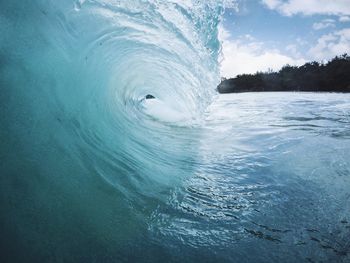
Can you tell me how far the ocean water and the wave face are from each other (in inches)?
0.5

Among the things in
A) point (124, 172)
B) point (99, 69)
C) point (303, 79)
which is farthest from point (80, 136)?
point (303, 79)

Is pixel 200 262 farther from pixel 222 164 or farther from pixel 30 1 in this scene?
pixel 30 1

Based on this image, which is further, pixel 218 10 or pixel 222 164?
pixel 218 10

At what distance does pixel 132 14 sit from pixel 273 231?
169 inches

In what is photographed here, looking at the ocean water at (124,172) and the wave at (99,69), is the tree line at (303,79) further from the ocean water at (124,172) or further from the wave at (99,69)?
the ocean water at (124,172)

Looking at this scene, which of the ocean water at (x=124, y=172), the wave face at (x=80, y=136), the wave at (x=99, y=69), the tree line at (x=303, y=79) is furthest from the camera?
the tree line at (x=303, y=79)

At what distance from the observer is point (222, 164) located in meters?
3.98

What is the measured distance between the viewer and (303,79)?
121 feet

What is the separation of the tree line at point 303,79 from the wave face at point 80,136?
1125 inches

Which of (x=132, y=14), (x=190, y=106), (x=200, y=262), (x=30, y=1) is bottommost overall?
(x=200, y=262)

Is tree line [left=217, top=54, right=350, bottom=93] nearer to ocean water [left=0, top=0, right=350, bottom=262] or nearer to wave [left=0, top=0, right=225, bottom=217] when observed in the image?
wave [left=0, top=0, right=225, bottom=217]

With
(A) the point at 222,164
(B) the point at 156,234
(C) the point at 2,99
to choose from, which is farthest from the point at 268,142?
(C) the point at 2,99

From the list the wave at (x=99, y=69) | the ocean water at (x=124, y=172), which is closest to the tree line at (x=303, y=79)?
the wave at (x=99, y=69)

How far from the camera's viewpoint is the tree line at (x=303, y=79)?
1245 inches
